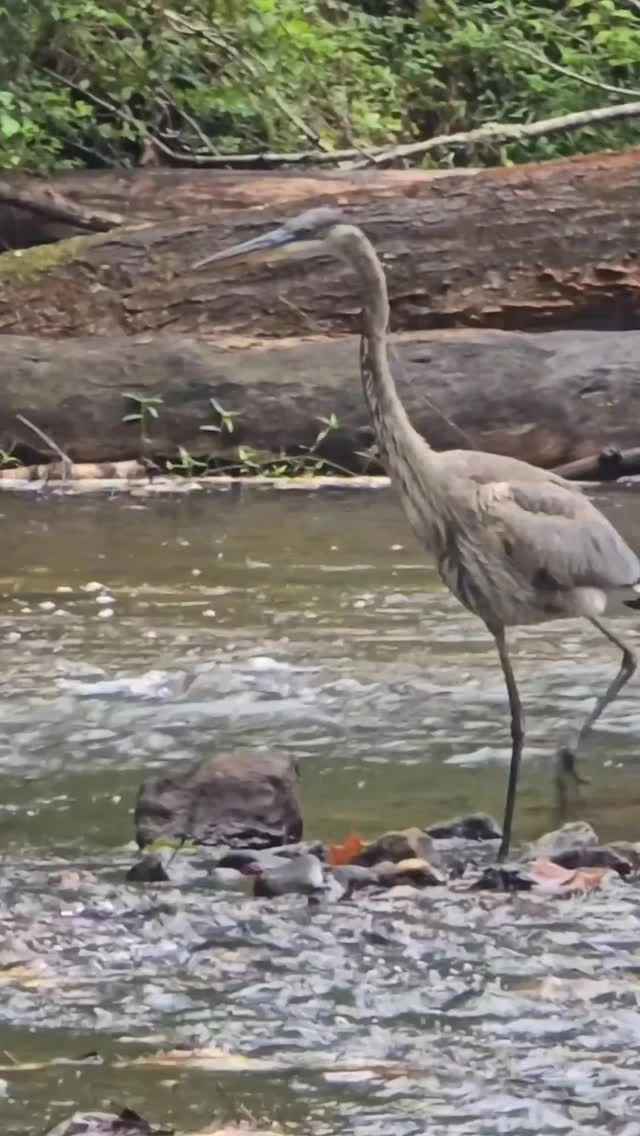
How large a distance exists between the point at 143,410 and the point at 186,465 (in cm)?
38

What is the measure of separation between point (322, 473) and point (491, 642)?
14.8ft

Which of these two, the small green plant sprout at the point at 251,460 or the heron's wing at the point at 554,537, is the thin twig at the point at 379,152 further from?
the heron's wing at the point at 554,537

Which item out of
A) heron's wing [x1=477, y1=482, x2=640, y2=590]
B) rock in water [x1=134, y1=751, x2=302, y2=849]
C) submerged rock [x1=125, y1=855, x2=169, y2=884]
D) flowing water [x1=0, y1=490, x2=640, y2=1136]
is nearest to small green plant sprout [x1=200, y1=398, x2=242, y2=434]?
flowing water [x1=0, y1=490, x2=640, y2=1136]

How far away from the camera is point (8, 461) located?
11.8m

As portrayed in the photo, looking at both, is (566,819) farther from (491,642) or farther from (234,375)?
(234,375)

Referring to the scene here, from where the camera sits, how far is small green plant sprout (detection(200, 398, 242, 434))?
11781 mm

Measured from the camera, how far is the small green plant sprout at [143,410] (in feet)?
38.7

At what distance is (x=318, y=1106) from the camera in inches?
132

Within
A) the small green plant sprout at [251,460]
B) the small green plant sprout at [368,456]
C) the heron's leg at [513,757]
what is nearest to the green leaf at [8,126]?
the small green plant sprout at [251,460]

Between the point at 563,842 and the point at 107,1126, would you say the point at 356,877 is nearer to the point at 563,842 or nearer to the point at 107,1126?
the point at 563,842

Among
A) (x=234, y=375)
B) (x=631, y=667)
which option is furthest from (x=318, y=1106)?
(x=234, y=375)

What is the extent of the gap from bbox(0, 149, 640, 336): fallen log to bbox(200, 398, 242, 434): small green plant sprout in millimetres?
789

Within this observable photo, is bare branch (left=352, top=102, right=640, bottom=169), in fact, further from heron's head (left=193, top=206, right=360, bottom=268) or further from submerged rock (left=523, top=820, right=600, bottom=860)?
submerged rock (left=523, top=820, right=600, bottom=860)

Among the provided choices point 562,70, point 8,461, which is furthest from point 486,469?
point 562,70
